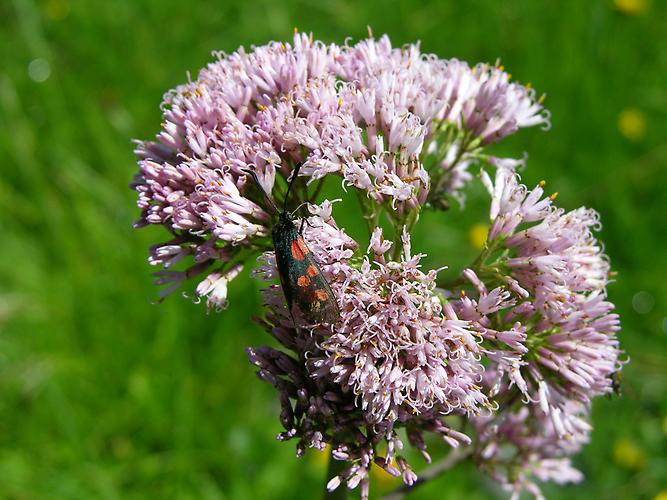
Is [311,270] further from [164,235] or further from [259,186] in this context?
[164,235]

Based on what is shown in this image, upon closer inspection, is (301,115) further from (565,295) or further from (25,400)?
(25,400)

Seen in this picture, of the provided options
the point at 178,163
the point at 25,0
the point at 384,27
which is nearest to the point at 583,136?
the point at 384,27

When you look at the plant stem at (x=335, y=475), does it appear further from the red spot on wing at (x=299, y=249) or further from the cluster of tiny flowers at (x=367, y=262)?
the red spot on wing at (x=299, y=249)

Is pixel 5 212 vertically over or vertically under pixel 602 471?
over

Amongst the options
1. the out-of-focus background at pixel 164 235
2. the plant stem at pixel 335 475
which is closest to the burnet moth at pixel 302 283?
the plant stem at pixel 335 475

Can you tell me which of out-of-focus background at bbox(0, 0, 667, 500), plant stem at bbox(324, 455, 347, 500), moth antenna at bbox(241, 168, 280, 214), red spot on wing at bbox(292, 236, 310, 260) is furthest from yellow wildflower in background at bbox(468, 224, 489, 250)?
red spot on wing at bbox(292, 236, 310, 260)

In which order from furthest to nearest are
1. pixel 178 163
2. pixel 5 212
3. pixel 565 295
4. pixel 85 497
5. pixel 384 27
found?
pixel 384 27, pixel 5 212, pixel 85 497, pixel 178 163, pixel 565 295

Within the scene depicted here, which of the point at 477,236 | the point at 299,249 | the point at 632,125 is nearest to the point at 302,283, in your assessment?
the point at 299,249
